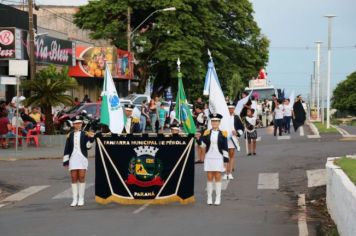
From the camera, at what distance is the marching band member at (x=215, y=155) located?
14.0 metres

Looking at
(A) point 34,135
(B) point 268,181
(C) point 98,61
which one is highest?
(C) point 98,61

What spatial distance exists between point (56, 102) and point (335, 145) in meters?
10.5

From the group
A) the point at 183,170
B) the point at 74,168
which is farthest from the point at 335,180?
the point at 74,168

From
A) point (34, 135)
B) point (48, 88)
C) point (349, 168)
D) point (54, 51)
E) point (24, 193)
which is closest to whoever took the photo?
point (349, 168)

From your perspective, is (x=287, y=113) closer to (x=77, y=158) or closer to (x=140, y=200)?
(x=140, y=200)

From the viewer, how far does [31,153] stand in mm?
25891

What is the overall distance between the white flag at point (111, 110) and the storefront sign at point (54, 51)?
18887mm

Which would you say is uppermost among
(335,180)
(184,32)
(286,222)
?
(184,32)

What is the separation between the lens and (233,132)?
57.7 feet

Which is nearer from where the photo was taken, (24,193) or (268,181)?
(24,193)

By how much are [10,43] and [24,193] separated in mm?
17566

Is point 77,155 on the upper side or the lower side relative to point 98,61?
lower

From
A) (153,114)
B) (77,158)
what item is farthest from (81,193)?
(153,114)

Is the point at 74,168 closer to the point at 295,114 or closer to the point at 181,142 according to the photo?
the point at 181,142
